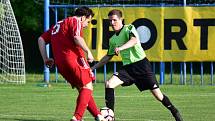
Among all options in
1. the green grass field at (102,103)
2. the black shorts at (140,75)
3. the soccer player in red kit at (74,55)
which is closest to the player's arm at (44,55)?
the soccer player in red kit at (74,55)

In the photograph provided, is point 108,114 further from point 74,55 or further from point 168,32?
point 168,32

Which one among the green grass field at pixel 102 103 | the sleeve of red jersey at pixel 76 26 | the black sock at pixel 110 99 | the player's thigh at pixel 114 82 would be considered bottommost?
the green grass field at pixel 102 103

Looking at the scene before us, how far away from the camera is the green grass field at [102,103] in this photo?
1280 centimetres

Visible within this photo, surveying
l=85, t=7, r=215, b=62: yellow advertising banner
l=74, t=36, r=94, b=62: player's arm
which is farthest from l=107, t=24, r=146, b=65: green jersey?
l=85, t=7, r=215, b=62: yellow advertising banner

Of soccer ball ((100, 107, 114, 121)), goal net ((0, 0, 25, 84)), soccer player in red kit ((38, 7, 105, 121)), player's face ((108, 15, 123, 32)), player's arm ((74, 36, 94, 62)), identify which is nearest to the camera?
player's arm ((74, 36, 94, 62))

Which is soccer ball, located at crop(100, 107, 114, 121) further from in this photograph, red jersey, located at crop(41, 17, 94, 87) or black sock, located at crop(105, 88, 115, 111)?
red jersey, located at crop(41, 17, 94, 87)

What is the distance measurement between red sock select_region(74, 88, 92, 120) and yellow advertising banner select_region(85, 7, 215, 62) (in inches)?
467

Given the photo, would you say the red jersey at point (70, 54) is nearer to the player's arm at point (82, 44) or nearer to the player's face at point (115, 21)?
the player's arm at point (82, 44)

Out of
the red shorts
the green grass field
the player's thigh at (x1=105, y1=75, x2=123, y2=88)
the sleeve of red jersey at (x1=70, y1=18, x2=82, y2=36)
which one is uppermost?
the sleeve of red jersey at (x1=70, y1=18, x2=82, y2=36)

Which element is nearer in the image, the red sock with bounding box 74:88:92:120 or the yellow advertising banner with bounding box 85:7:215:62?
the red sock with bounding box 74:88:92:120

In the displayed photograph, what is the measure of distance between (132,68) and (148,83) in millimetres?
361

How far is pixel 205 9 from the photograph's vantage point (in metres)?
22.4

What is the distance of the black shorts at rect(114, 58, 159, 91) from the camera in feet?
38.6

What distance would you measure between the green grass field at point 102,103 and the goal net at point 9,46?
264 cm
